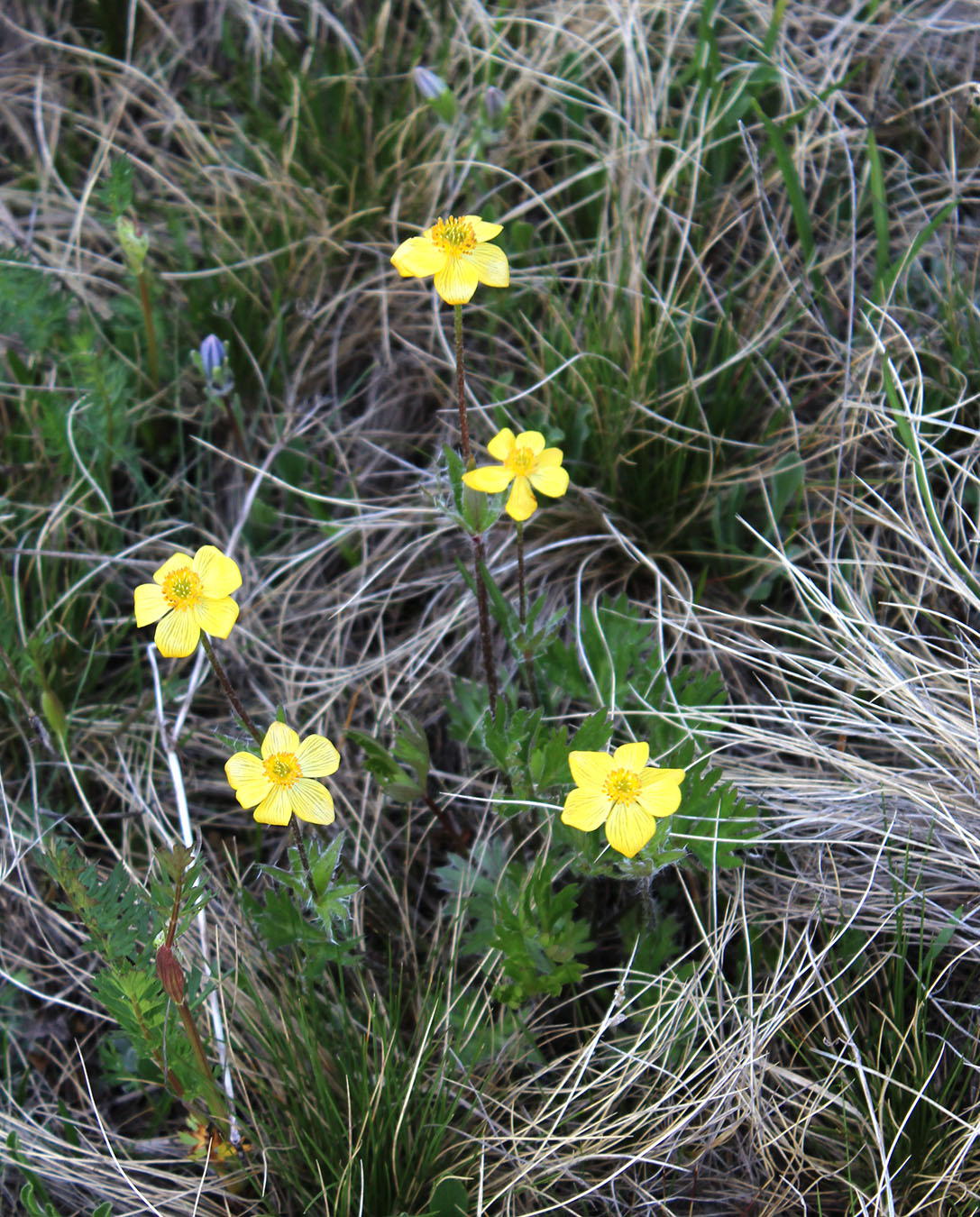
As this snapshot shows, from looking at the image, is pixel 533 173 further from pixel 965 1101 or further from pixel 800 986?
pixel 965 1101

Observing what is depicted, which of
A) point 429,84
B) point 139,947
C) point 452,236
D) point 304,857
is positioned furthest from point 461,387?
point 429,84

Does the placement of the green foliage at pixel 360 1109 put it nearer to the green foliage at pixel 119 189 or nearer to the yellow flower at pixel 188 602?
the yellow flower at pixel 188 602

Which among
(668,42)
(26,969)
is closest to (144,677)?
(26,969)

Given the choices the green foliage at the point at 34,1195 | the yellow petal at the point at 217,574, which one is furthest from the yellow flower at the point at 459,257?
the green foliage at the point at 34,1195

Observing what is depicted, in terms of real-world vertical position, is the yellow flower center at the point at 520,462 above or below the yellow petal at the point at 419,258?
below

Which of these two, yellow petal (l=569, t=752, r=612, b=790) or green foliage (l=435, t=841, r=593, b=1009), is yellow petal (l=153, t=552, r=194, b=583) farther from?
green foliage (l=435, t=841, r=593, b=1009)

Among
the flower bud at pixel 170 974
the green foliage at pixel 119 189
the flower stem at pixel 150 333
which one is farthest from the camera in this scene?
the flower stem at pixel 150 333
